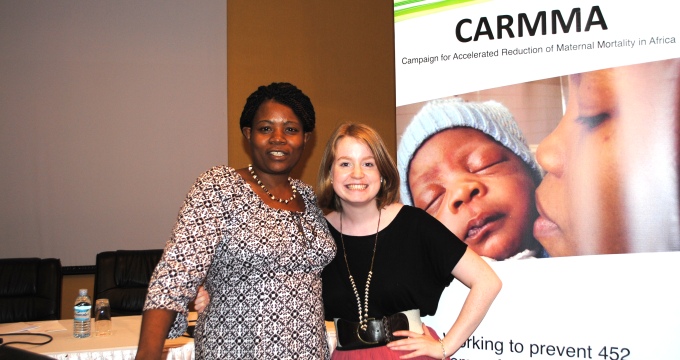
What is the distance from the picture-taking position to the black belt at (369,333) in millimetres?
1996

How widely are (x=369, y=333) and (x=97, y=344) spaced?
1.44 metres

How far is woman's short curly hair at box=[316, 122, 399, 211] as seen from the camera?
2.05m

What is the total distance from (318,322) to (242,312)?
9.6 inches

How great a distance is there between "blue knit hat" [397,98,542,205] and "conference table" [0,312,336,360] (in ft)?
2.87

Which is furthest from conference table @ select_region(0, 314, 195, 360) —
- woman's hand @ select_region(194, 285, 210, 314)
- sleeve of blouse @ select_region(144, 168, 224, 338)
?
sleeve of blouse @ select_region(144, 168, 224, 338)

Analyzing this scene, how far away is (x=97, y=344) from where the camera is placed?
2.81 meters

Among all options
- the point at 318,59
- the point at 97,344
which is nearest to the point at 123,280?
the point at 97,344

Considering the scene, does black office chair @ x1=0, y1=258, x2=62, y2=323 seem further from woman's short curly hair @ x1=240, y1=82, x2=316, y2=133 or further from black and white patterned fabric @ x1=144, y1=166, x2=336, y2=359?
woman's short curly hair @ x1=240, y1=82, x2=316, y2=133

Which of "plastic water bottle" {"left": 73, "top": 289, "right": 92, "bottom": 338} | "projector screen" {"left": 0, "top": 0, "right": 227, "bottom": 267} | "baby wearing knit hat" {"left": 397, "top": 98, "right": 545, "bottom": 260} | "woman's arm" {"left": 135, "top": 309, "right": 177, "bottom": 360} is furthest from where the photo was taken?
"projector screen" {"left": 0, "top": 0, "right": 227, "bottom": 267}

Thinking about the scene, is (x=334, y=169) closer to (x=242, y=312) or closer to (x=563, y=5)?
(x=242, y=312)

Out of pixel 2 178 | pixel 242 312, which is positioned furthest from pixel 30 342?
pixel 2 178

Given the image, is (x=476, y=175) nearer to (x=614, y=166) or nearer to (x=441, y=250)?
(x=614, y=166)

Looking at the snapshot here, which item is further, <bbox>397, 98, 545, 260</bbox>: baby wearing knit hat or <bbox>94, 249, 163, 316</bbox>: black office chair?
<bbox>94, 249, 163, 316</bbox>: black office chair

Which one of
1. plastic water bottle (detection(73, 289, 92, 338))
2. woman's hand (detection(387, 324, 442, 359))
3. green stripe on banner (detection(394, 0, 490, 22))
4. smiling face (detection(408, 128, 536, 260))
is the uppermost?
green stripe on banner (detection(394, 0, 490, 22))
